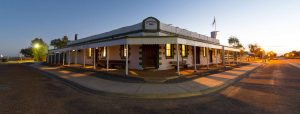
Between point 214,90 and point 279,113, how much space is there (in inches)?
108

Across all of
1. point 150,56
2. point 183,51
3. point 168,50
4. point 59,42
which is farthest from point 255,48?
point 59,42

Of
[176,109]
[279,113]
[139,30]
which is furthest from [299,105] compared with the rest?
[139,30]

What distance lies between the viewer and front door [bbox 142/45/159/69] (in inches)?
497

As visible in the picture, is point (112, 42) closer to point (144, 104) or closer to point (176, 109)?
point (144, 104)

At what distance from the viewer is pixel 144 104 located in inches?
185

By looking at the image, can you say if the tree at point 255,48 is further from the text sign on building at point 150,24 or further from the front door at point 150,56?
the front door at point 150,56

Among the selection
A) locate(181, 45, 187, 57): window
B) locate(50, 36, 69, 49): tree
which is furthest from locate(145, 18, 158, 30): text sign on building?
locate(50, 36, 69, 49): tree

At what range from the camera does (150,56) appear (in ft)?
42.0

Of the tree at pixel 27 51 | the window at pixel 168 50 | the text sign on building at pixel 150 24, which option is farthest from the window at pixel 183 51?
the tree at pixel 27 51

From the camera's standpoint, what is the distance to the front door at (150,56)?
12.6m

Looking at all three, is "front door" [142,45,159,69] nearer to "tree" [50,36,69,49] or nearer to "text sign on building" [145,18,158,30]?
"text sign on building" [145,18,158,30]

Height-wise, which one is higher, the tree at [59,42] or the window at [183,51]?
the tree at [59,42]

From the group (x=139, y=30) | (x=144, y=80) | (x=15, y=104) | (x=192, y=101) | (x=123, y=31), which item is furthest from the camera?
(x=123, y=31)

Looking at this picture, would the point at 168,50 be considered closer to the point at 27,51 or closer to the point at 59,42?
the point at 59,42
